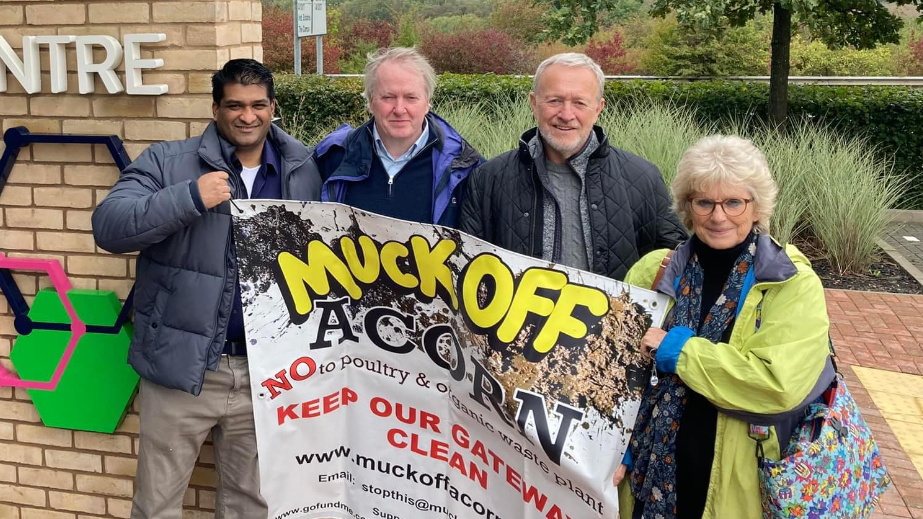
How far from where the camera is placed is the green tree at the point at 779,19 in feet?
34.0

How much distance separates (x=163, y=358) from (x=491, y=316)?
1.19m

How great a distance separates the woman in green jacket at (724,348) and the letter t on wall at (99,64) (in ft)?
7.36

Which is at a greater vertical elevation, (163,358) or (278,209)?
(278,209)

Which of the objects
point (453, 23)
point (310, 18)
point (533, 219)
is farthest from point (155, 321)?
point (453, 23)

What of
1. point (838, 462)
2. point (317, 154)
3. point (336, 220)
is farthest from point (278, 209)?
point (838, 462)

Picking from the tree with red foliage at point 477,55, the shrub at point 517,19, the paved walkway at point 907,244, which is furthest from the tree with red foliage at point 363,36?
the paved walkway at point 907,244

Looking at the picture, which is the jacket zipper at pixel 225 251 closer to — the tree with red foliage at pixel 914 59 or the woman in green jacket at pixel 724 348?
the woman in green jacket at pixel 724 348

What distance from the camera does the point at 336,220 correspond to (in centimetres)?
311

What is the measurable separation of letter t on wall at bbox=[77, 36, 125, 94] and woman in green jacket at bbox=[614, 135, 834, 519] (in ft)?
7.36

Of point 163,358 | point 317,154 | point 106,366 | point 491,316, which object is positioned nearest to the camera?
point 491,316

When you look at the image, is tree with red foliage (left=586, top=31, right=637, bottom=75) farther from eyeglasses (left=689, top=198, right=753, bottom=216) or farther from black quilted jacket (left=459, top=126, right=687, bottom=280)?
eyeglasses (left=689, top=198, right=753, bottom=216)

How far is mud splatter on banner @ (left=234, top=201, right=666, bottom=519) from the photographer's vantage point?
277 cm


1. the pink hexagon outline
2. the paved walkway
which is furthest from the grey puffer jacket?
the paved walkway

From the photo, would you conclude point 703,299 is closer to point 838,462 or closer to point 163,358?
point 838,462
